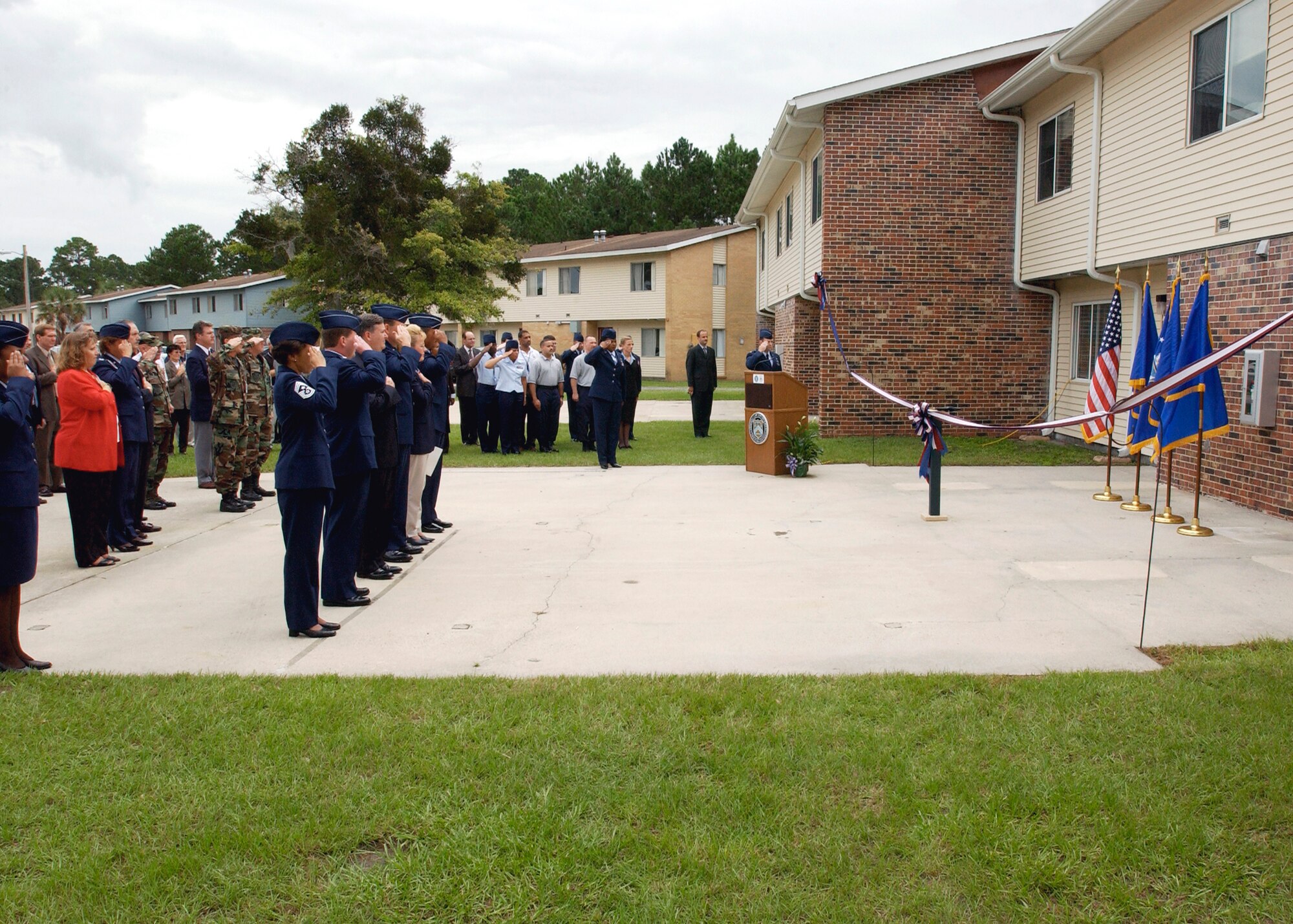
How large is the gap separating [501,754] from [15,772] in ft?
6.54

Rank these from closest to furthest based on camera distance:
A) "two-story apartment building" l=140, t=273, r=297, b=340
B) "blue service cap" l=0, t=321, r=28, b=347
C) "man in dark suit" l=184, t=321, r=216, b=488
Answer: "blue service cap" l=0, t=321, r=28, b=347 → "man in dark suit" l=184, t=321, r=216, b=488 → "two-story apartment building" l=140, t=273, r=297, b=340

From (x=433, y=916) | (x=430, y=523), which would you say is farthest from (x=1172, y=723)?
(x=430, y=523)

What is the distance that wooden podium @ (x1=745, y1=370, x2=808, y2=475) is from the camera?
13.1m

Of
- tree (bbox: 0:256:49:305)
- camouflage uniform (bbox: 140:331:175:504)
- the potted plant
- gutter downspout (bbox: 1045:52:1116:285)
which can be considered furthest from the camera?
tree (bbox: 0:256:49:305)

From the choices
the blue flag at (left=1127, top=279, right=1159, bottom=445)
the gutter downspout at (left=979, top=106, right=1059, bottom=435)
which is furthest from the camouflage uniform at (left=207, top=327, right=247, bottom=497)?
the gutter downspout at (left=979, top=106, right=1059, bottom=435)

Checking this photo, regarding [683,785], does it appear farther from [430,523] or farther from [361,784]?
[430,523]

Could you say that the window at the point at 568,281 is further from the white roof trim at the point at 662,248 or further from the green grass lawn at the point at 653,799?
the green grass lawn at the point at 653,799

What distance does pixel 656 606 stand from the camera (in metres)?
6.79

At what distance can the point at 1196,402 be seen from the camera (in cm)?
912

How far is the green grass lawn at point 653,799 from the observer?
3271 mm

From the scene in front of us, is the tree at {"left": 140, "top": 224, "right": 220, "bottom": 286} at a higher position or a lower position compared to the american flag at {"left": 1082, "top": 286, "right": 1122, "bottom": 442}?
higher

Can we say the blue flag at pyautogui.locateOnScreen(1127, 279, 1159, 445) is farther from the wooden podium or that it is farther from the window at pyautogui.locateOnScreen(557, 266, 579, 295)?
the window at pyautogui.locateOnScreen(557, 266, 579, 295)

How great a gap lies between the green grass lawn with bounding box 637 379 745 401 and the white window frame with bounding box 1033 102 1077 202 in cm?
1228

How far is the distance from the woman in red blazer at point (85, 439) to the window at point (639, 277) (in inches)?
1505
